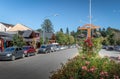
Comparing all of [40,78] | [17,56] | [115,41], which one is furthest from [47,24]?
[40,78]

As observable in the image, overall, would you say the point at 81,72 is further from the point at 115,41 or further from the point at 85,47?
the point at 115,41

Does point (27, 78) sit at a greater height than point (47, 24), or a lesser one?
lesser

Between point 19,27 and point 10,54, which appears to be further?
point 19,27

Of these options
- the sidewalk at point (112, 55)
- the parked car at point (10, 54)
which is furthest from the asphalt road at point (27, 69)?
the sidewalk at point (112, 55)

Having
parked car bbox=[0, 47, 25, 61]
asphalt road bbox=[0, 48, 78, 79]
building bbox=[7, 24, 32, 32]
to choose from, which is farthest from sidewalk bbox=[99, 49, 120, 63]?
building bbox=[7, 24, 32, 32]

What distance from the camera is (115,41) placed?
355 feet

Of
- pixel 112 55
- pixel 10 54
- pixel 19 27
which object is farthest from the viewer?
pixel 19 27

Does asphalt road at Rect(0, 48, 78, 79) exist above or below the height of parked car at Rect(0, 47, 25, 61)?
below

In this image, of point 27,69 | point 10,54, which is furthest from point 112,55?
point 27,69

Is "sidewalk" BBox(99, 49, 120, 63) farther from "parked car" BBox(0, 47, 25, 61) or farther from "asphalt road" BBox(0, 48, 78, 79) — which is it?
"parked car" BBox(0, 47, 25, 61)

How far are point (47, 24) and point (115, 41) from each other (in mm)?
63432

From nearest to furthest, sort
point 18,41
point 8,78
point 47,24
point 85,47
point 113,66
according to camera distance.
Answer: point 113,66
point 8,78
point 85,47
point 18,41
point 47,24

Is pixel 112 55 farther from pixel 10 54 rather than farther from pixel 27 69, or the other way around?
pixel 27 69

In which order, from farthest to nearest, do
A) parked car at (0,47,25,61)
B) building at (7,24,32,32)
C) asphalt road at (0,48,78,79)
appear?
1. building at (7,24,32,32)
2. parked car at (0,47,25,61)
3. asphalt road at (0,48,78,79)
